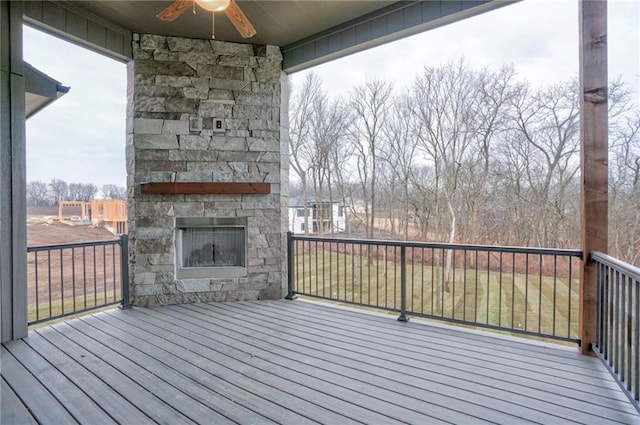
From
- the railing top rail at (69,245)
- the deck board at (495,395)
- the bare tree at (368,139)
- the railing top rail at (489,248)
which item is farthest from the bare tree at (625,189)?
the railing top rail at (69,245)

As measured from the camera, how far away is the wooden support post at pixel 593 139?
2391 millimetres

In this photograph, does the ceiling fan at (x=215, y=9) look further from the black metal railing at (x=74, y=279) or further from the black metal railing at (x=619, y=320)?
the black metal railing at (x=619, y=320)

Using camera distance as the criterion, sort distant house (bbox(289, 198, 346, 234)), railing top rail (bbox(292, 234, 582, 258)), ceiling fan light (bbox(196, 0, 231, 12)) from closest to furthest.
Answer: ceiling fan light (bbox(196, 0, 231, 12)), railing top rail (bbox(292, 234, 582, 258)), distant house (bbox(289, 198, 346, 234))

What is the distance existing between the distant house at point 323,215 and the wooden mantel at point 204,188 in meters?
2.31

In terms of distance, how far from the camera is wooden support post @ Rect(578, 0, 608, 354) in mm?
2391

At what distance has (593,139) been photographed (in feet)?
7.93

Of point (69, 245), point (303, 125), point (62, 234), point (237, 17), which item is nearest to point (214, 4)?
point (237, 17)

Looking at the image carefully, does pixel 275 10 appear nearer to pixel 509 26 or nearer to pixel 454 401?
pixel 454 401

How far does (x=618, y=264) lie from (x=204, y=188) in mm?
3865

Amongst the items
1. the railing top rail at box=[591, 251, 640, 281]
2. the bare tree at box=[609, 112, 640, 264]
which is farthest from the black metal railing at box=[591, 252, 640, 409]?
the bare tree at box=[609, 112, 640, 264]

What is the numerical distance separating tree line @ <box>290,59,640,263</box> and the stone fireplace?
2.41 metres

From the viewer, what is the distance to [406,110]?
6625 mm

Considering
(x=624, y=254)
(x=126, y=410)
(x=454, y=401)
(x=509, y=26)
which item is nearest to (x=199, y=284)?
(x=126, y=410)

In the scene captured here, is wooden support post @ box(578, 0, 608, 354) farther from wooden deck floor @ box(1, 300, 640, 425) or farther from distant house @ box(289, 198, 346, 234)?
distant house @ box(289, 198, 346, 234)
